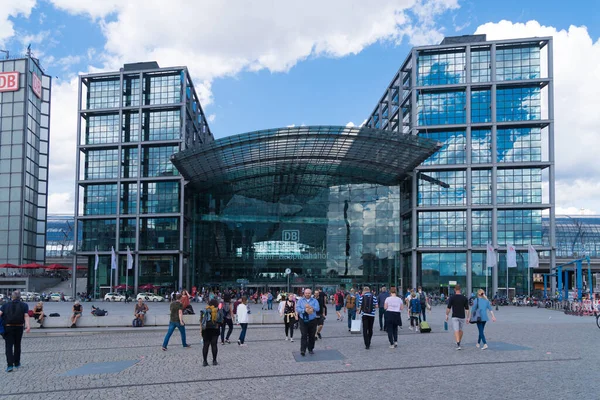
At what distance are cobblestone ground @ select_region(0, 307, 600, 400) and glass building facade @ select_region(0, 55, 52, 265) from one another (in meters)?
76.7

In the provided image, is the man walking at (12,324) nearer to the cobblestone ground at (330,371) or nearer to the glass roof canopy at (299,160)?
the cobblestone ground at (330,371)

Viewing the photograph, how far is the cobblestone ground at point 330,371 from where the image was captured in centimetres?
988

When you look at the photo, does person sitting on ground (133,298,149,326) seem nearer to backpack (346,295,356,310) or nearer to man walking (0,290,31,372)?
backpack (346,295,356,310)

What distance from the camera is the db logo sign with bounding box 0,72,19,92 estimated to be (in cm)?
8956

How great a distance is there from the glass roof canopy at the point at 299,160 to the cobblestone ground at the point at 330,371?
42399mm

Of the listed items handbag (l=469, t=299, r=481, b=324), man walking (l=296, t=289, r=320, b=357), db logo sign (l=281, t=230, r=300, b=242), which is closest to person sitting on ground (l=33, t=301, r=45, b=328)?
man walking (l=296, t=289, r=320, b=357)

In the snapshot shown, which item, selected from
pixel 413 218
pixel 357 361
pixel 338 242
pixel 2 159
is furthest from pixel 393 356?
pixel 2 159

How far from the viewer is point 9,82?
89750 millimetres

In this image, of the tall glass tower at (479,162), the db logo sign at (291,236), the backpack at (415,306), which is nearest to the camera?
the backpack at (415,306)

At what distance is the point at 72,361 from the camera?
14789 millimetres

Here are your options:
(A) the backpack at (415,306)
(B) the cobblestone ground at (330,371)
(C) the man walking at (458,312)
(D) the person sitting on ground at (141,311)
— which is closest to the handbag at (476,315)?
(C) the man walking at (458,312)

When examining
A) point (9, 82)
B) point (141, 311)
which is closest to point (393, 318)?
point (141, 311)

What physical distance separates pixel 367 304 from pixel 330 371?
4316 mm

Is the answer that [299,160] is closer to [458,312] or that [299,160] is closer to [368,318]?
[368,318]
